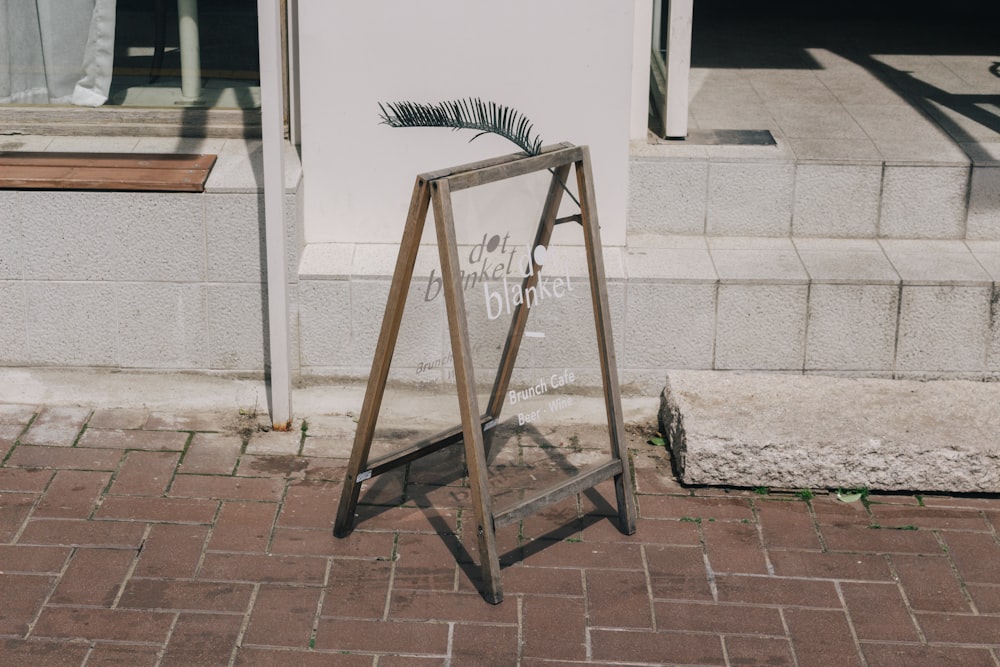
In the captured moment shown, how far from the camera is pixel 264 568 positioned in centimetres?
468

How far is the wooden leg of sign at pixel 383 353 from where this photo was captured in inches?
173

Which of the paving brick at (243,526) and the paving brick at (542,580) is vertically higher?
the paving brick at (243,526)

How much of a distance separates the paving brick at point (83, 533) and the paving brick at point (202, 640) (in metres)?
0.56

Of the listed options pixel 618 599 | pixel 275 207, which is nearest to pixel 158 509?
pixel 275 207

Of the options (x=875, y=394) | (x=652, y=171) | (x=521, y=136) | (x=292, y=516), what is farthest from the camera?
(x=652, y=171)

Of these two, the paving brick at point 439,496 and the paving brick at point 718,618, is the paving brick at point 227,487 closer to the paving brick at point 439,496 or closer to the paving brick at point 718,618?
the paving brick at point 439,496

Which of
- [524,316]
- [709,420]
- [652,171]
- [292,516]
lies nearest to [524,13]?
[652,171]

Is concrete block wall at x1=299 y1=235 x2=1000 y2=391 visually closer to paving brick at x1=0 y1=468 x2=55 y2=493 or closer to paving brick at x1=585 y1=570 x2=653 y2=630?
paving brick at x1=0 y1=468 x2=55 y2=493

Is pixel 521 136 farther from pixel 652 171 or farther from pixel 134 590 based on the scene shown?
pixel 134 590

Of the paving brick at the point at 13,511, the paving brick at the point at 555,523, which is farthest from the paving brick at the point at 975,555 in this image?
the paving brick at the point at 13,511

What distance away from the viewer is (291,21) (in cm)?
570

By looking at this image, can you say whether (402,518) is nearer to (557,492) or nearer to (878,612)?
(557,492)

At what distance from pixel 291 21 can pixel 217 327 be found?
1.40m

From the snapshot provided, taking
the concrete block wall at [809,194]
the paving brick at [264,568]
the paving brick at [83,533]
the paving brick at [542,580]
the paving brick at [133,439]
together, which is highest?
the concrete block wall at [809,194]
